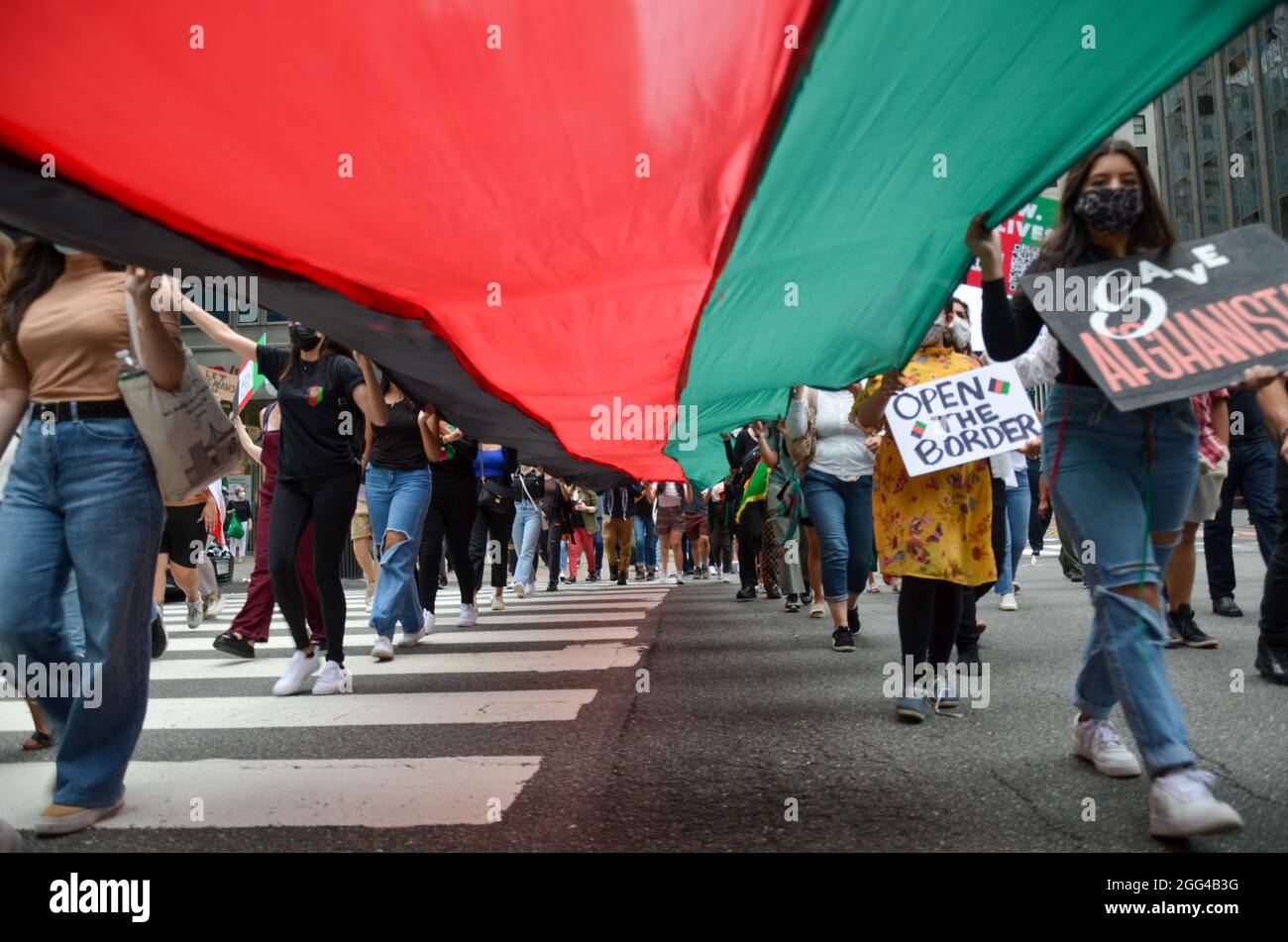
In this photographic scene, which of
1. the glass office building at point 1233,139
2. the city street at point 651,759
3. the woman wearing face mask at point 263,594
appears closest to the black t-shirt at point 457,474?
the woman wearing face mask at point 263,594

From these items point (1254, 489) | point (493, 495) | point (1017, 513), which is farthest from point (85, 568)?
point (493, 495)

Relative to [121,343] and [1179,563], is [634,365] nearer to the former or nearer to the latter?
[121,343]

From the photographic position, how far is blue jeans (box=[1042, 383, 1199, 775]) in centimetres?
272

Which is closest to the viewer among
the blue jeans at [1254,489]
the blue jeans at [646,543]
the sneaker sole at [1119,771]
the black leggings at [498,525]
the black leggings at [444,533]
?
the sneaker sole at [1119,771]

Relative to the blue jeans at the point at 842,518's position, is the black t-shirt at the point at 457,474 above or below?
above

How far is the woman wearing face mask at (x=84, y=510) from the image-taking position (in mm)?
2996

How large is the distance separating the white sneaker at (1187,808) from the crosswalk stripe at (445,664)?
3759 mm

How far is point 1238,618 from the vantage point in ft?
22.8

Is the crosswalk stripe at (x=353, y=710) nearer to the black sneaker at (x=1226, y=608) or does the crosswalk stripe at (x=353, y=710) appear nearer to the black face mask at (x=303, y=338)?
the black face mask at (x=303, y=338)

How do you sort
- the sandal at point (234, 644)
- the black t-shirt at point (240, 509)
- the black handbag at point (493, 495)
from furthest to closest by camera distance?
the black t-shirt at point (240, 509)
the black handbag at point (493, 495)
the sandal at point (234, 644)

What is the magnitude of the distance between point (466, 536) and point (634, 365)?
3129 mm

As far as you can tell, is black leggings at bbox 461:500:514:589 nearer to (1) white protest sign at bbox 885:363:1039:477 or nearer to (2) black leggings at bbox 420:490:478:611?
(2) black leggings at bbox 420:490:478:611

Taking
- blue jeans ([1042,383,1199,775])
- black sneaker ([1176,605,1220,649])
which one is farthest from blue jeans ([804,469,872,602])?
blue jeans ([1042,383,1199,775])

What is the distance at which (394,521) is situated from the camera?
6.38m
